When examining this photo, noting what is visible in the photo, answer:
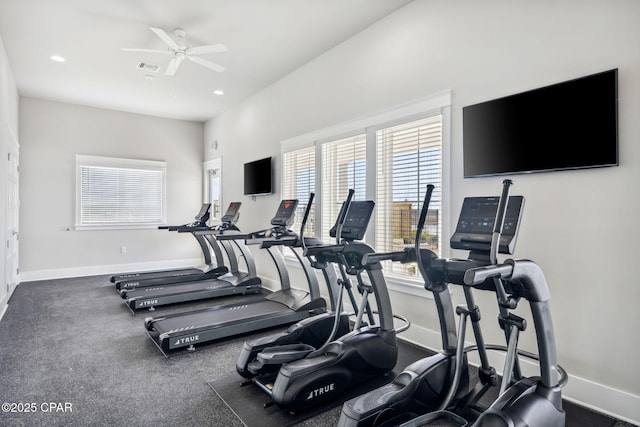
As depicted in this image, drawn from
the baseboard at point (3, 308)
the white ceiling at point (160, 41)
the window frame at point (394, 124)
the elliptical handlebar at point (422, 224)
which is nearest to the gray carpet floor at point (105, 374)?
the baseboard at point (3, 308)

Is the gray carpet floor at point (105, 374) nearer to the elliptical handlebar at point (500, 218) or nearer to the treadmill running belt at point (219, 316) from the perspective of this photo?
the treadmill running belt at point (219, 316)

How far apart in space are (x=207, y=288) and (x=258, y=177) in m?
1.95

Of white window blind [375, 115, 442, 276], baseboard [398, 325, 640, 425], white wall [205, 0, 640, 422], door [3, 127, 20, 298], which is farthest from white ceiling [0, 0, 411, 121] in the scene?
baseboard [398, 325, 640, 425]

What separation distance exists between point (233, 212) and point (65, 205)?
3683 mm

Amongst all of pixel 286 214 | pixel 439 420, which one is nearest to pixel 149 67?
pixel 286 214

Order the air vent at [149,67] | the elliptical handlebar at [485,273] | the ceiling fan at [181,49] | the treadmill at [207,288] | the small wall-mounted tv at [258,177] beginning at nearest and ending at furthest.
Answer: the elliptical handlebar at [485,273] → the ceiling fan at [181,49] → the air vent at [149,67] → the treadmill at [207,288] → the small wall-mounted tv at [258,177]

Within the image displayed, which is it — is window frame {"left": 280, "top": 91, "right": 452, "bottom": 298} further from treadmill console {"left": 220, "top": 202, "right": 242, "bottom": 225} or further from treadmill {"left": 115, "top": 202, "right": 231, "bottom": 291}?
treadmill {"left": 115, "top": 202, "right": 231, "bottom": 291}

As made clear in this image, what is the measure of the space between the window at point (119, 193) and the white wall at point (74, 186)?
130mm

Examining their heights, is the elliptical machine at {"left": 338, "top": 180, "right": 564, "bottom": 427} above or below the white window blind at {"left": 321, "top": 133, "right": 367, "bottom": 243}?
below

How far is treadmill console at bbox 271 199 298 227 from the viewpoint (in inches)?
157

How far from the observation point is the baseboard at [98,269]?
6.50 meters

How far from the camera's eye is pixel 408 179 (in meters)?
3.60

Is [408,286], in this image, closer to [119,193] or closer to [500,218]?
[500,218]

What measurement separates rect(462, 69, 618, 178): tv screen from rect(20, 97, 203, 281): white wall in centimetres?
671
